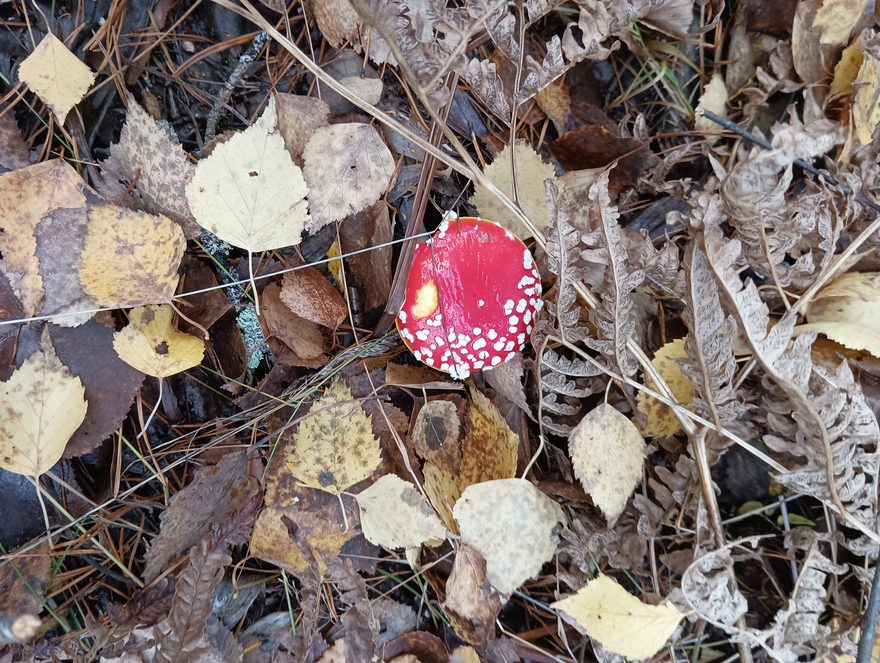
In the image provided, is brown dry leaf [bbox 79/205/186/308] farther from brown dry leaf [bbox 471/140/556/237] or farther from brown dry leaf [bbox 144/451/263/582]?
brown dry leaf [bbox 471/140/556/237]

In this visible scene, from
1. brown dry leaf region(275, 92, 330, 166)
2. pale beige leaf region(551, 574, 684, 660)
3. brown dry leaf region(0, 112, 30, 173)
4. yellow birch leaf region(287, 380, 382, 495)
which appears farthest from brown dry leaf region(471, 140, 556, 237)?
brown dry leaf region(0, 112, 30, 173)

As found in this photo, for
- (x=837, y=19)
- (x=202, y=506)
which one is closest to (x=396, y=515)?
(x=202, y=506)

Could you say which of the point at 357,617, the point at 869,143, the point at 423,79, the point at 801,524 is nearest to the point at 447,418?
the point at 357,617

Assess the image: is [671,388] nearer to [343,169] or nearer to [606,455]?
[606,455]

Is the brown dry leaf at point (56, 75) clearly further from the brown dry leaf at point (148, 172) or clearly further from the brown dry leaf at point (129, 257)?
the brown dry leaf at point (129, 257)

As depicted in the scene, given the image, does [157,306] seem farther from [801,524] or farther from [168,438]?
[801,524]

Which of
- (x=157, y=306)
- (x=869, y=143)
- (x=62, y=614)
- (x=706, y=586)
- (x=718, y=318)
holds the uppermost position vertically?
(x=869, y=143)

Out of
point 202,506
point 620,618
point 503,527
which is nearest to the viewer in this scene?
point 620,618
